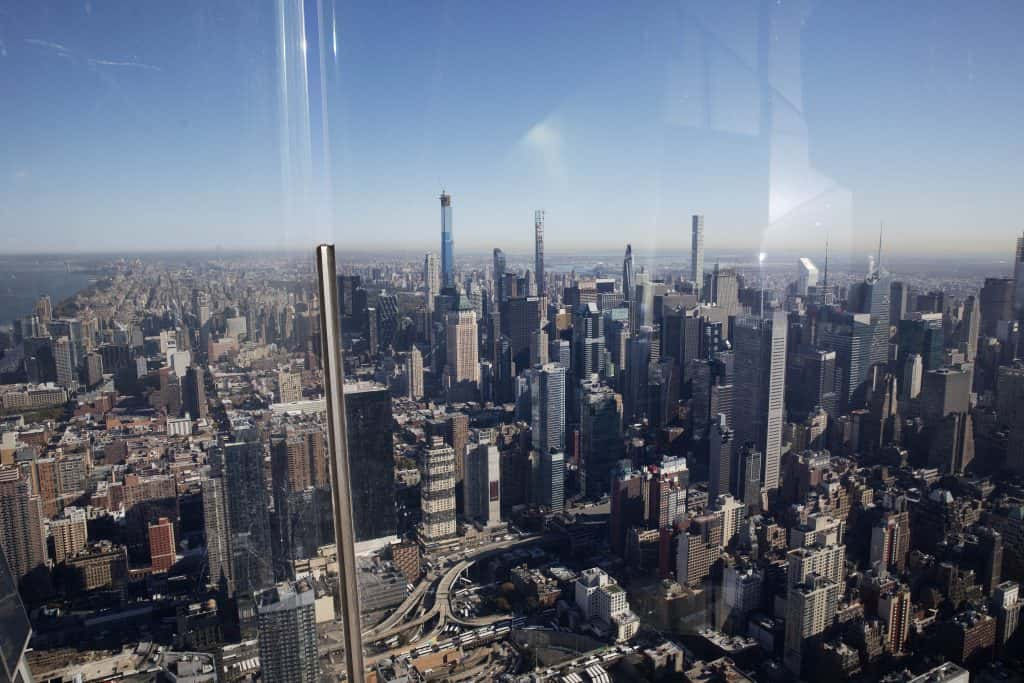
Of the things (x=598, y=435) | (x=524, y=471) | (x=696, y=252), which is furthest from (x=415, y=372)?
(x=696, y=252)

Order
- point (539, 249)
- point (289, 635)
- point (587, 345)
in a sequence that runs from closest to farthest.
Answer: point (289, 635) → point (539, 249) → point (587, 345)

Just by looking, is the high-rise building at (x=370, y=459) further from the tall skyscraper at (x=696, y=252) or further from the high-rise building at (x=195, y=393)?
the tall skyscraper at (x=696, y=252)

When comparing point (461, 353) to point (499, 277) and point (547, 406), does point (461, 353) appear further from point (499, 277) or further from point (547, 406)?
point (547, 406)

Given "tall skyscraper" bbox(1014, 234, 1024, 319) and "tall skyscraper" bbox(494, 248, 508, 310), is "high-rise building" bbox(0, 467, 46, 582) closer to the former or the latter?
"tall skyscraper" bbox(494, 248, 508, 310)

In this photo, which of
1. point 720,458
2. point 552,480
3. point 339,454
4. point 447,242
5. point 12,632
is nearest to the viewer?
point 12,632

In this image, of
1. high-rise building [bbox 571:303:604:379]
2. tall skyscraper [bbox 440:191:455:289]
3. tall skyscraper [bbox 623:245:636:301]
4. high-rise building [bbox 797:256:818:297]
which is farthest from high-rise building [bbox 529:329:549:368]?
high-rise building [bbox 797:256:818:297]

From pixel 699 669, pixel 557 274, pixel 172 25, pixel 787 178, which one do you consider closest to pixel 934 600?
pixel 699 669

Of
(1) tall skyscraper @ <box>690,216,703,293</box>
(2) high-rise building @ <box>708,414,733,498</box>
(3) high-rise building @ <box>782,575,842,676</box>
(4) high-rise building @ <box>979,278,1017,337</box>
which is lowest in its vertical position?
(3) high-rise building @ <box>782,575,842,676</box>
